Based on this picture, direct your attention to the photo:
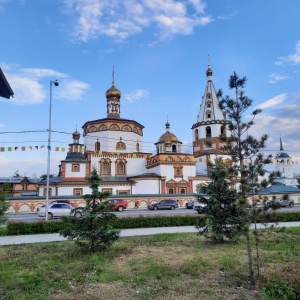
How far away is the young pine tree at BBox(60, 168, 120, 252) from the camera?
31.0ft

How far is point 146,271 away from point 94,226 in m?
2.82

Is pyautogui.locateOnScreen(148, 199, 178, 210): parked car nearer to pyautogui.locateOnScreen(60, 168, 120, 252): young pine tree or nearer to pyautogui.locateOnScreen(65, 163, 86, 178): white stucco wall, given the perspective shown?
pyautogui.locateOnScreen(65, 163, 86, 178): white stucco wall

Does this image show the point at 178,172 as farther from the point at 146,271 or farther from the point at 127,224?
the point at 146,271

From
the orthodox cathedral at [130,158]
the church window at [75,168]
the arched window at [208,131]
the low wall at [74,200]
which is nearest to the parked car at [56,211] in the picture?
Answer: the low wall at [74,200]

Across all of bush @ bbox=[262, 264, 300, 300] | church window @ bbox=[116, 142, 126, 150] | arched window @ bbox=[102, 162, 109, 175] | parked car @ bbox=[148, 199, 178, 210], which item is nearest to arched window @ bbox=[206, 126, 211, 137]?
church window @ bbox=[116, 142, 126, 150]

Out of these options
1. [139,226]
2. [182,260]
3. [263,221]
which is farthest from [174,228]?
[263,221]

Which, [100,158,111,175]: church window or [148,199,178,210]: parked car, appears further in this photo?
[100,158,111,175]: church window

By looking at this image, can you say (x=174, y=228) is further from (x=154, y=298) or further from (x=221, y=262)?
(x=154, y=298)

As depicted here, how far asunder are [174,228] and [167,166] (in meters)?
24.7

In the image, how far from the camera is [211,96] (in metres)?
47.2

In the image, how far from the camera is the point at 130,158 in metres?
43.9

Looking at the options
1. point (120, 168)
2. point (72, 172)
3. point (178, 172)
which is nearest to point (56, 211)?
point (72, 172)

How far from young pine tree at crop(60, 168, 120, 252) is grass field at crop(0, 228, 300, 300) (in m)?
0.46

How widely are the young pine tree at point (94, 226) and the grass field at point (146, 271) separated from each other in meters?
0.46
